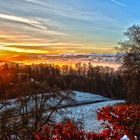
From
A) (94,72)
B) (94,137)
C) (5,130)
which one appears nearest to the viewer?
(94,137)

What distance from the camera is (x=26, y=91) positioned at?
2539 centimetres

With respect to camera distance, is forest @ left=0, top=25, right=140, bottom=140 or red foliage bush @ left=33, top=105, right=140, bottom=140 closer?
red foliage bush @ left=33, top=105, right=140, bottom=140

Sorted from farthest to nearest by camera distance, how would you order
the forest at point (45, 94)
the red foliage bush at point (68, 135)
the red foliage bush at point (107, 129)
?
the forest at point (45, 94) → the red foliage bush at point (107, 129) → the red foliage bush at point (68, 135)

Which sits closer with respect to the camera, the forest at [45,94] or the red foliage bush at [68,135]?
the red foliage bush at [68,135]

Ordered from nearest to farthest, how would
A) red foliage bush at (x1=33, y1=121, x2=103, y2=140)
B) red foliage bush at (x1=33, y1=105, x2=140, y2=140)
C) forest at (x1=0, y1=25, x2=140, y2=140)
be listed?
1. red foliage bush at (x1=33, y1=121, x2=103, y2=140)
2. red foliage bush at (x1=33, y1=105, x2=140, y2=140)
3. forest at (x1=0, y1=25, x2=140, y2=140)

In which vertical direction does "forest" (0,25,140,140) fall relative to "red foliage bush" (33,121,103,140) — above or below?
below

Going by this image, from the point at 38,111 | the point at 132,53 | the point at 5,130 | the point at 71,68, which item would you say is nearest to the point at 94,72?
the point at 71,68

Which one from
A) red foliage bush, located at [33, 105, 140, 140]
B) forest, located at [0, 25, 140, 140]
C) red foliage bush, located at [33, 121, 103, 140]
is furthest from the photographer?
forest, located at [0, 25, 140, 140]

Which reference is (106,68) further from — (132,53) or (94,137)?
(94,137)

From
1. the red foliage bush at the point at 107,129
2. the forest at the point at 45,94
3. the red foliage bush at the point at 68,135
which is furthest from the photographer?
the forest at the point at 45,94

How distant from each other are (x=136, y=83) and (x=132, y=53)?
450 cm

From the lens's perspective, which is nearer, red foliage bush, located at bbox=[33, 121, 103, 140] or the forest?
red foliage bush, located at bbox=[33, 121, 103, 140]

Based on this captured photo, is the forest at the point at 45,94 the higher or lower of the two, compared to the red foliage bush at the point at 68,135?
lower

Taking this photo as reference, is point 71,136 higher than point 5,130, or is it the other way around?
point 71,136
